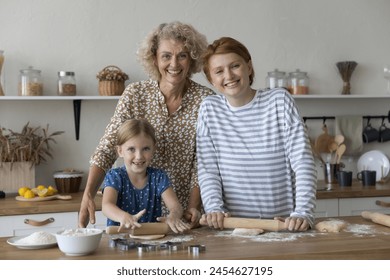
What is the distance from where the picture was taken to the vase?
3354 millimetres

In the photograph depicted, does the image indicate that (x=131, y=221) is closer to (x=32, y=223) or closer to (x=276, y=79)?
(x=32, y=223)

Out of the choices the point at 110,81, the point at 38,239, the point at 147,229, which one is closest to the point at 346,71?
the point at 110,81

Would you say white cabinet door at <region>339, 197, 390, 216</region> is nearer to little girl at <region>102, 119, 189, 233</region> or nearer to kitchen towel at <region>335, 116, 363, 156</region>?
kitchen towel at <region>335, 116, 363, 156</region>

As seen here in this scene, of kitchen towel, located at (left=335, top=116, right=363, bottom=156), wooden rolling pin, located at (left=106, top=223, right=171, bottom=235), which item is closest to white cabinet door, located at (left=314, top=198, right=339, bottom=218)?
kitchen towel, located at (left=335, top=116, right=363, bottom=156)

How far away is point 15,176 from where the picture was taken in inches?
133

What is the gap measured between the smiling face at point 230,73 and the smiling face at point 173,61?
0.26 meters

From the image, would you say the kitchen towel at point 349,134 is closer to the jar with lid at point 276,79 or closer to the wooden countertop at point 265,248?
the jar with lid at point 276,79

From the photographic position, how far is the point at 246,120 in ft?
6.66

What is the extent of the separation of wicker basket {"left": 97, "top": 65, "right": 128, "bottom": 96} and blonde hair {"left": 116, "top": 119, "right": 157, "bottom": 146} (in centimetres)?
136

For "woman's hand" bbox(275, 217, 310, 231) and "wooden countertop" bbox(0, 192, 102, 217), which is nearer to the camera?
"woman's hand" bbox(275, 217, 310, 231)

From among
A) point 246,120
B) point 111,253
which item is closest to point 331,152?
point 246,120

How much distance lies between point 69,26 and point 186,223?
1.97m
